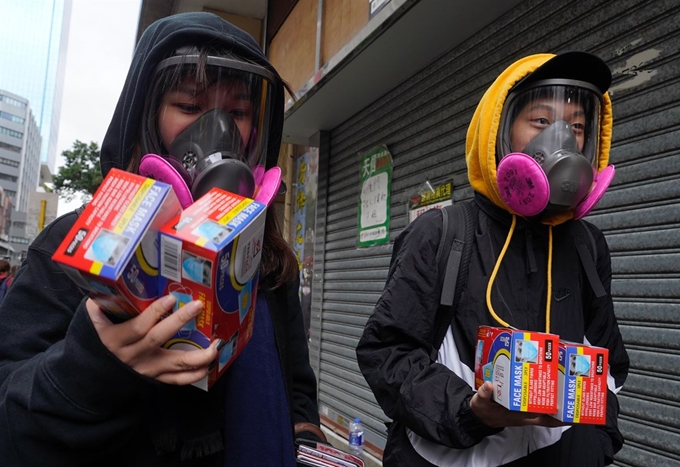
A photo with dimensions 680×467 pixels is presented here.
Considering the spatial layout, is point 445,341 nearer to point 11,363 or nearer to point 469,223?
point 469,223

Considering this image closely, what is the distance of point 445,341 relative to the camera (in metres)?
1.77

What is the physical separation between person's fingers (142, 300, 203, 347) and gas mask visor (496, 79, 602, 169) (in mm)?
1442

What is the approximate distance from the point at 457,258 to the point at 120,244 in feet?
3.91

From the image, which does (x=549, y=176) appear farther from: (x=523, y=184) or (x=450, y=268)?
(x=450, y=268)

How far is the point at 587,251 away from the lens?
1.91 meters

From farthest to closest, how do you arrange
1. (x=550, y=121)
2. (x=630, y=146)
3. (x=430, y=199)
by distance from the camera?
(x=430, y=199)
(x=630, y=146)
(x=550, y=121)

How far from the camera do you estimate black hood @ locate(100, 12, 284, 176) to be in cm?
140

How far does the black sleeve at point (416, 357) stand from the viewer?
5.08 feet

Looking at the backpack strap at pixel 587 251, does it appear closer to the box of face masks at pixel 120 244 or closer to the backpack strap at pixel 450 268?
the backpack strap at pixel 450 268

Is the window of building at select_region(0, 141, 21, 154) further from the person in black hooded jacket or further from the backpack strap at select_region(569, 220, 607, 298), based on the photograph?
the backpack strap at select_region(569, 220, 607, 298)

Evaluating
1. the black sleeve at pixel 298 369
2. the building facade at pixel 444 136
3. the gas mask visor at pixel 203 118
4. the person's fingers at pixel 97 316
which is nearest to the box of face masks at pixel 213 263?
the person's fingers at pixel 97 316

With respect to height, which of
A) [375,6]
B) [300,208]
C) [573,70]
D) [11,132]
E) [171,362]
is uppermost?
[11,132]

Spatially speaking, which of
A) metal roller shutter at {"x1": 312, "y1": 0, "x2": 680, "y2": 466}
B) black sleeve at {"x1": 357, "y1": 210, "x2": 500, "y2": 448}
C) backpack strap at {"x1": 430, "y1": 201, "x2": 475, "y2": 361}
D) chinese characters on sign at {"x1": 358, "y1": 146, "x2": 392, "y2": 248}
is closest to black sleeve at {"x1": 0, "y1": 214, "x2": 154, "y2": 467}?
black sleeve at {"x1": 357, "y1": 210, "x2": 500, "y2": 448}

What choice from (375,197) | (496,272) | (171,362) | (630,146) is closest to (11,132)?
(375,197)
